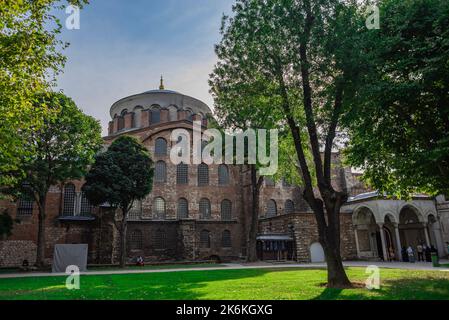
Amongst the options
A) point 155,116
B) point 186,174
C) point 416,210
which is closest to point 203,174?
point 186,174

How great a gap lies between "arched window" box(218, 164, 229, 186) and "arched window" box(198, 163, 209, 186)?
1341mm

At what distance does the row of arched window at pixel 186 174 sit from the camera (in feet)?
109

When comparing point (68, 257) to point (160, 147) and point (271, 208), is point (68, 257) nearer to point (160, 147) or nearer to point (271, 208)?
point (160, 147)

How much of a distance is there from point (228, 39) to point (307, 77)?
14.5 ft

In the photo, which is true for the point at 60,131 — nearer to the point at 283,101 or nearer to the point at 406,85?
the point at 283,101

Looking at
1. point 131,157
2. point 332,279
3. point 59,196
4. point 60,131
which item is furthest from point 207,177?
point 332,279

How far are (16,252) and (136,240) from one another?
9.29 m

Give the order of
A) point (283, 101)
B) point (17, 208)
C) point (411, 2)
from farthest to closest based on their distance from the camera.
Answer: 1. point (17, 208)
2. point (283, 101)
3. point (411, 2)

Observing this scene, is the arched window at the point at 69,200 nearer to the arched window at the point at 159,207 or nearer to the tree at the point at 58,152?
the arched window at the point at 159,207

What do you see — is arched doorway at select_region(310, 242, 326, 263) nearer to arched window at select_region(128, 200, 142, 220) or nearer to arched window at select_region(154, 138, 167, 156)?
arched window at select_region(128, 200, 142, 220)

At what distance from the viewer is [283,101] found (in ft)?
44.0

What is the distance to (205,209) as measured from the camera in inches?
1326

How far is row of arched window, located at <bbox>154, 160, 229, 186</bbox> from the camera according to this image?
33.1 m

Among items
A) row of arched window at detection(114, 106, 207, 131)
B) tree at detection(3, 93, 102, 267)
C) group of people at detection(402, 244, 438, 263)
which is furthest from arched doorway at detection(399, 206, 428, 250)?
tree at detection(3, 93, 102, 267)
